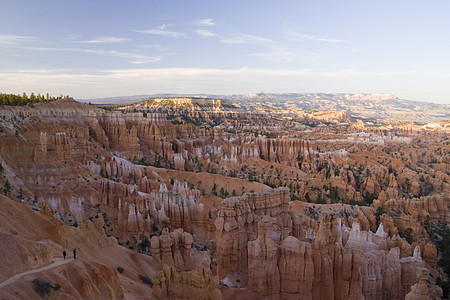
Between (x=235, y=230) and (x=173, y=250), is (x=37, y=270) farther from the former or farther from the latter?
(x=235, y=230)

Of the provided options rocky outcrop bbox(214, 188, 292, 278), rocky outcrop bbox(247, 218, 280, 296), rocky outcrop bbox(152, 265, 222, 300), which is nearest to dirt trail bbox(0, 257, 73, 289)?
rocky outcrop bbox(152, 265, 222, 300)

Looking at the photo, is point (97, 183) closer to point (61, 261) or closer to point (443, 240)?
point (61, 261)

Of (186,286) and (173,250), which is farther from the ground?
(186,286)

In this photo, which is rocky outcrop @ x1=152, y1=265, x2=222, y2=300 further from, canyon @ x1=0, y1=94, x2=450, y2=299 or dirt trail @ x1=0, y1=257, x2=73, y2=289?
dirt trail @ x1=0, y1=257, x2=73, y2=289

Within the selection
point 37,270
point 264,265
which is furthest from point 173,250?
point 37,270

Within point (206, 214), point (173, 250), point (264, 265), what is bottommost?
point (206, 214)

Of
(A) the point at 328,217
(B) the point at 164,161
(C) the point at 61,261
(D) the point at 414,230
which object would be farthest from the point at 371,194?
(C) the point at 61,261

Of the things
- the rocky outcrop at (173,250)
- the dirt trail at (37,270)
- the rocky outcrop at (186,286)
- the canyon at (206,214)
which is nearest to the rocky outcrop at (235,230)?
the canyon at (206,214)
